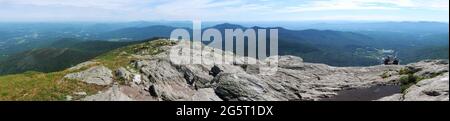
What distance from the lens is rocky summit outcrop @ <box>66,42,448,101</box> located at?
2522 inches

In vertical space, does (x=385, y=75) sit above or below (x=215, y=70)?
below

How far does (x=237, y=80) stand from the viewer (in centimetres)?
7150

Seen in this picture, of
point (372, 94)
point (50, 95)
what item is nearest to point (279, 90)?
point (372, 94)

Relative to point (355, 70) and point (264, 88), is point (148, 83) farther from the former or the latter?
point (355, 70)

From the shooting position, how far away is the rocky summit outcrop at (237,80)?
6406cm

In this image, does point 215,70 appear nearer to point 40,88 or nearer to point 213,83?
point 213,83

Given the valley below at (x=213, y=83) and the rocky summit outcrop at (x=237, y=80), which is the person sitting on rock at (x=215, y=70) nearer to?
the rocky summit outcrop at (x=237, y=80)

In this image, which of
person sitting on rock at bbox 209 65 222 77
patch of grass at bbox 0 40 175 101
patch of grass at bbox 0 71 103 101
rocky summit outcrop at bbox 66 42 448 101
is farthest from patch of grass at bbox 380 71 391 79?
patch of grass at bbox 0 71 103 101

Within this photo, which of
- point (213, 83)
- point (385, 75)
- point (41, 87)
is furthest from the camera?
point (385, 75)

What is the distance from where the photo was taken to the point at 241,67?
327 feet

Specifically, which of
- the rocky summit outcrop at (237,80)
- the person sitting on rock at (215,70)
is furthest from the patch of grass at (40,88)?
the person sitting on rock at (215,70)

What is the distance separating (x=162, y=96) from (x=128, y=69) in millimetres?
14739

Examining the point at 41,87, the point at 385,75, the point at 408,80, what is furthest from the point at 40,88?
the point at 385,75

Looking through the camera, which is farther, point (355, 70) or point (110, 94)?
point (355, 70)
